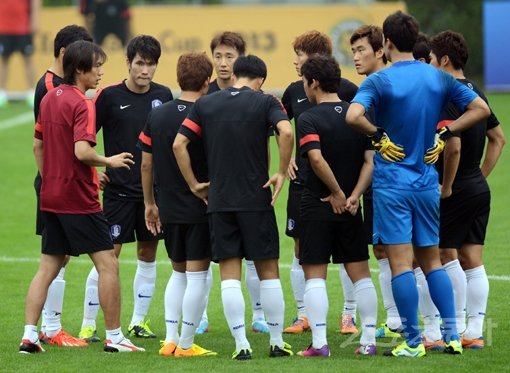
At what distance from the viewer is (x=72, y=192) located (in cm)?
866

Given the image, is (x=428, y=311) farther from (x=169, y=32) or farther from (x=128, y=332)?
(x=169, y=32)

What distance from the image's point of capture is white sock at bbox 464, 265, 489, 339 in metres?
8.84

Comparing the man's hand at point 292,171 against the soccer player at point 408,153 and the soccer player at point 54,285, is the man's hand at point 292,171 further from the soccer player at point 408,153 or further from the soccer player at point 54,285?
the soccer player at point 54,285

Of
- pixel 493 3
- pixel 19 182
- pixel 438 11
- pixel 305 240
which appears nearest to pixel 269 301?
pixel 305 240

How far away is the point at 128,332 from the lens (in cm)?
983

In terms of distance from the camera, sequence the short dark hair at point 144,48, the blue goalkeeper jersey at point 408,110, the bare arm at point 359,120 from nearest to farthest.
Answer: the bare arm at point 359,120
the blue goalkeeper jersey at point 408,110
the short dark hair at point 144,48

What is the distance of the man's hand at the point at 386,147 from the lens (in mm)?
8047

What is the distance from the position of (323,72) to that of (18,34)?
80.1 ft

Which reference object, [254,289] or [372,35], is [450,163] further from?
[254,289]

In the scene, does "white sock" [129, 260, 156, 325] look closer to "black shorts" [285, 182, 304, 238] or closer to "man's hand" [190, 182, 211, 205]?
"black shorts" [285, 182, 304, 238]

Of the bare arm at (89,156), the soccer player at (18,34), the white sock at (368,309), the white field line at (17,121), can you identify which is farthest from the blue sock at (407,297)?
the soccer player at (18,34)

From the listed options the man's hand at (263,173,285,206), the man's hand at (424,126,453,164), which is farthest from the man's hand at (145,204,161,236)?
the man's hand at (424,126,453,164)

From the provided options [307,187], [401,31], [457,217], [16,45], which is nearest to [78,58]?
[307,187]

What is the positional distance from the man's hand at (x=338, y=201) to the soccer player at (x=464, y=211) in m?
0.85
